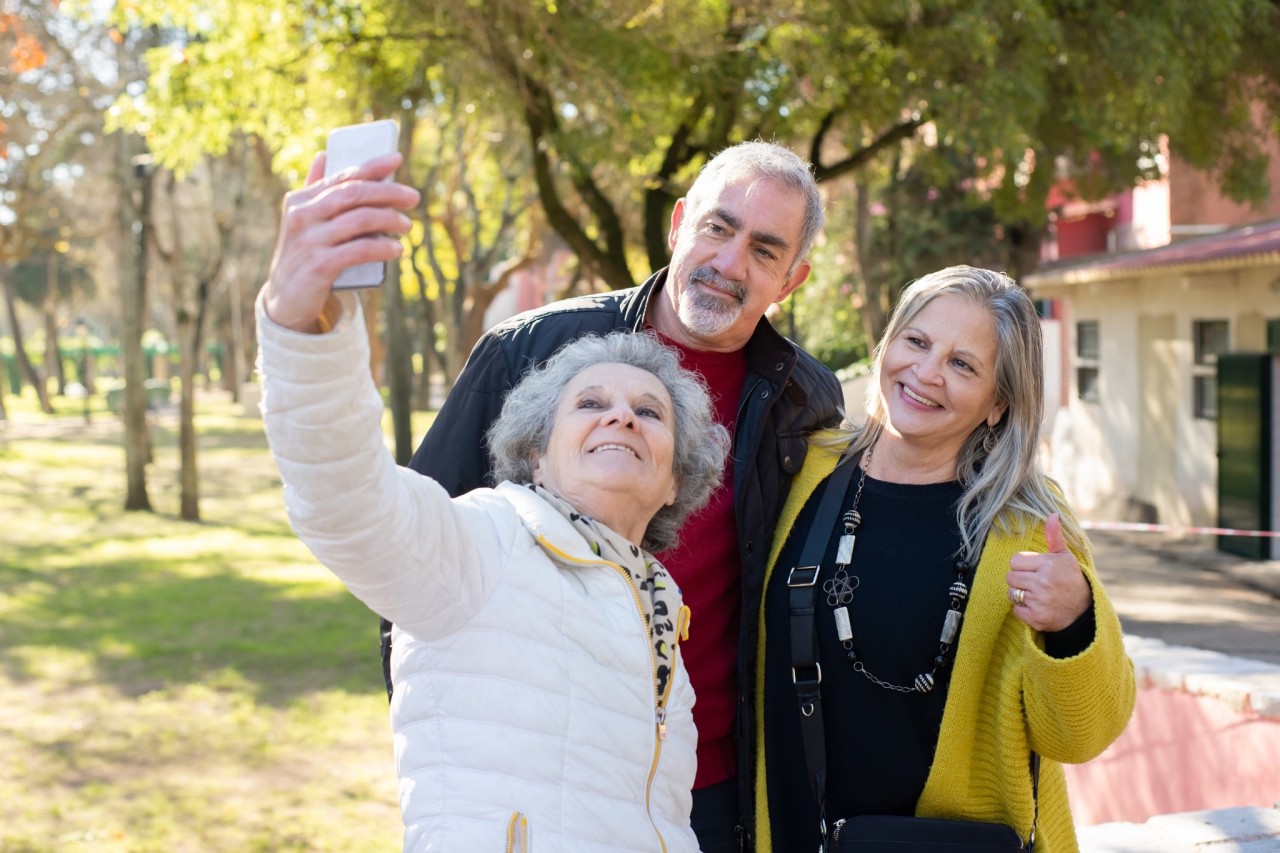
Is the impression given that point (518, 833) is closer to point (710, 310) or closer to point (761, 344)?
point (710, 310)

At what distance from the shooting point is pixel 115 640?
1095 centimetres

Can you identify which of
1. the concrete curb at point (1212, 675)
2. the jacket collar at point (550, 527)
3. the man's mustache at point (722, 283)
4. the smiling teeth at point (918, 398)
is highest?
the man's mustache at point (722, 283)

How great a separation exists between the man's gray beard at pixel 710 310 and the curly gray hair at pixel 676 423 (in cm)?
45

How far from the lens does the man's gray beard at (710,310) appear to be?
10.3ft

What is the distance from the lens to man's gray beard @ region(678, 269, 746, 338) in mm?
3131

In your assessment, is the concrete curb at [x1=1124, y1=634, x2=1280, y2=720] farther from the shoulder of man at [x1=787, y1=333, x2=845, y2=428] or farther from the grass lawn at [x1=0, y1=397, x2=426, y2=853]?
the grass lawn at [x1=0, y1=397, x2=426, y2=853]

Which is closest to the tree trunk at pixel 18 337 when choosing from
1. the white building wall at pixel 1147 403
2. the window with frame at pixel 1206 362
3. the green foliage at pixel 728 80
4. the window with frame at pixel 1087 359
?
the green foliage at pixel 728 80

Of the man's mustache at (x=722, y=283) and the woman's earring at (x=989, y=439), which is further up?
the man's mustache at (x=722, y=283)

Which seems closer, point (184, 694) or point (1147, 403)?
point (184, 694)

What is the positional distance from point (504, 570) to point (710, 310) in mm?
1251

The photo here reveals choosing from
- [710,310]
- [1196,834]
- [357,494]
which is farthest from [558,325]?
[1196,834]

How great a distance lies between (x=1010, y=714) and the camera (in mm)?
2703

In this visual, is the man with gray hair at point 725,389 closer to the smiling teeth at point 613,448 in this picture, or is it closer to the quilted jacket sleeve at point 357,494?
the smiling teeth at point 613,448

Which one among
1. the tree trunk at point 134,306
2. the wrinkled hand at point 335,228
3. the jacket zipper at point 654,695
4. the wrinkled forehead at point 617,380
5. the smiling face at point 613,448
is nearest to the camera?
the wrinkled hand at point 335,228
